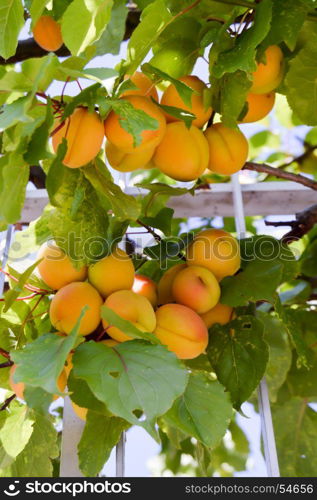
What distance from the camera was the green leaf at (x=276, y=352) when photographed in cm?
118

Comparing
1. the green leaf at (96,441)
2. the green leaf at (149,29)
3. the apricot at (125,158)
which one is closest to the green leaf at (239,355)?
the green leaf at (96,441)

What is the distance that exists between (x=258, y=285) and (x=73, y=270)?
0.84 feet

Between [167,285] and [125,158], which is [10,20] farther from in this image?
[167,285]

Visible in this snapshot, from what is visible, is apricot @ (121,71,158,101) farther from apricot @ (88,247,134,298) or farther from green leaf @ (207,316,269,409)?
green leaf @ (207,316,269,409)

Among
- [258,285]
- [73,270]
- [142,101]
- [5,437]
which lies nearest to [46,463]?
[5,437]

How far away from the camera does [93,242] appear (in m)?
0.83

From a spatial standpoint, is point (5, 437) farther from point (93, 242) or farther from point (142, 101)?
point (142, 101)

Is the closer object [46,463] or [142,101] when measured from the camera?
[142,101]

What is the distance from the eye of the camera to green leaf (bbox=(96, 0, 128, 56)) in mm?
894

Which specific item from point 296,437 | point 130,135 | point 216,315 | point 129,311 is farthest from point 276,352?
point 130,135

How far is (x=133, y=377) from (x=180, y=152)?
292 mm

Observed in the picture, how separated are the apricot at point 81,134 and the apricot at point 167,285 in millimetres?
251

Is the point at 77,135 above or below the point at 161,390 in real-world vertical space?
above

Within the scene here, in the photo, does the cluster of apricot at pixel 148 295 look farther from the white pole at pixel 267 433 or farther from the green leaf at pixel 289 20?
the green leaf at pixel 289 20
